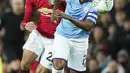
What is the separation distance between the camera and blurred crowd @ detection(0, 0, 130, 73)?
14.1 meters

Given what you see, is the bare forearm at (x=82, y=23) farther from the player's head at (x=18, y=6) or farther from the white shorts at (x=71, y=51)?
the player's head at (x=18, y=6)

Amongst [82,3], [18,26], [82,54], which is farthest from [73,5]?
[18,26]

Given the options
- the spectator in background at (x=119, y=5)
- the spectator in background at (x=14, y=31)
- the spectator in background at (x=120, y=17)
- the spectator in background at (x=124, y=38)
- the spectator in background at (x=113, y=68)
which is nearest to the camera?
the spectator in background at (x=113, y=68)

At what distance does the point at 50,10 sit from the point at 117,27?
4333 millimetres

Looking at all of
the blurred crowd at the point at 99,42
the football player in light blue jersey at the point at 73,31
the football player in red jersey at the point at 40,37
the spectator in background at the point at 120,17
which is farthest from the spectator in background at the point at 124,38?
the football player in light blue jersey at the point at 73,31

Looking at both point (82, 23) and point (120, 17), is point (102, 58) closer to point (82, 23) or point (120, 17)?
point (120, 17)

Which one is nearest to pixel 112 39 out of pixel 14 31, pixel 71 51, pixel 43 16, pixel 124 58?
pixel 124 58

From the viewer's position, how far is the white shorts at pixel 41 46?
439 inches

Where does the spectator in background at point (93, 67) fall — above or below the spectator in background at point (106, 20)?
below

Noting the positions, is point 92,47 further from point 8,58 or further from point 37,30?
point 37,30

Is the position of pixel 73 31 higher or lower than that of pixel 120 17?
higher

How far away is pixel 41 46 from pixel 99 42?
152 inches

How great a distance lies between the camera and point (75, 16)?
34.8 feet

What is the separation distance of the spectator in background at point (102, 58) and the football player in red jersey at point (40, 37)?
10.1ft
